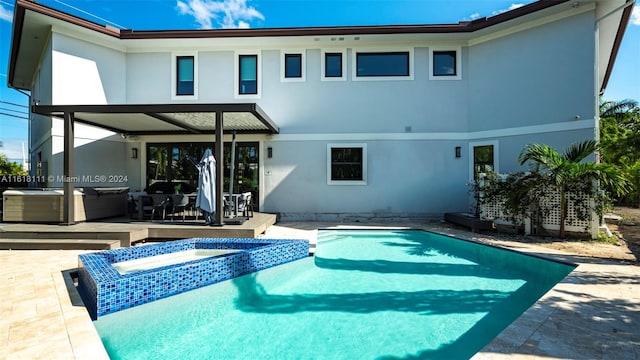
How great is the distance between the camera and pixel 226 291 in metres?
4.86

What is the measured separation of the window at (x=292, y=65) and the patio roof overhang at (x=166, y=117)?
212 centimetres

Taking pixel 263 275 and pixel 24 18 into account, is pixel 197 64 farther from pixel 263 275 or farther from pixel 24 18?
pixel 263 275

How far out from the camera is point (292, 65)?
11438 mm

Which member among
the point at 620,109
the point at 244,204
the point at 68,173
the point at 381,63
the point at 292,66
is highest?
the point at 620,109

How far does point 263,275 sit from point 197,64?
9013mm

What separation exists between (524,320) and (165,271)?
14.9 feet

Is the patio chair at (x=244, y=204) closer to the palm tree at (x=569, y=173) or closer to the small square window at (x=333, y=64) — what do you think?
the small square window at (x=333, y=64)

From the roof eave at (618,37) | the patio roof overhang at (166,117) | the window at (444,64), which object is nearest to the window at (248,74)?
the patio roof overhang at (166,117)

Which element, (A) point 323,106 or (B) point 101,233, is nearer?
(B) point 101,233

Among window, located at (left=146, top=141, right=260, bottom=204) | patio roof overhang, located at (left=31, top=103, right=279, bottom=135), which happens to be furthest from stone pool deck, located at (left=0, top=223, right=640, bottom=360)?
window, located at (left=146, top=141, right=260, bottom=204)

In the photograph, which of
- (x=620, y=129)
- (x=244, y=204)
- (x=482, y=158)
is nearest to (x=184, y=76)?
(x=244, y=204)

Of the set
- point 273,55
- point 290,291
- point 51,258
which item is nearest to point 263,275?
point 290,291

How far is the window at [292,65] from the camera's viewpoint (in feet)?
37.2

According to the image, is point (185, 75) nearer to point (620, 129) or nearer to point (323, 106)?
point (323, 106)
